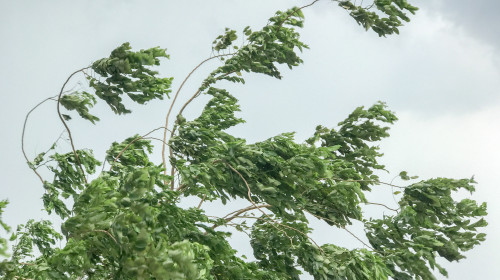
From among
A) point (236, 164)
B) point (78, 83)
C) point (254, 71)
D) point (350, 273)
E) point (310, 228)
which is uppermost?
point (254, 71)

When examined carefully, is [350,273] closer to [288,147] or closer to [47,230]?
[288,147]

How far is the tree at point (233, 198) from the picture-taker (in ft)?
20.7

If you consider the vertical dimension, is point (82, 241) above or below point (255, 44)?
below

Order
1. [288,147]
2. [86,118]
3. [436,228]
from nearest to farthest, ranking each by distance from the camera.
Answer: [86,118], [288,147], [436,228]

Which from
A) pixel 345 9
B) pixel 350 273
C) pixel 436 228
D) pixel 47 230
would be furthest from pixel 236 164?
pixel 47 230

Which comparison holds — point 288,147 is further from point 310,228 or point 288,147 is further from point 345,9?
point 345,9

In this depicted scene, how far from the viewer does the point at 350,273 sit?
8531mm

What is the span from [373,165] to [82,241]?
671cm

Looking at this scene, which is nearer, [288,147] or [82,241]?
[82,241]

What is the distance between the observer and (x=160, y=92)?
9359 mm

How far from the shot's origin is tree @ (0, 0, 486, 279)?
6324 millimetres

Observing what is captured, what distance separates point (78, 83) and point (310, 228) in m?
4.12

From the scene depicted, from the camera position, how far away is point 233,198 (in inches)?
376

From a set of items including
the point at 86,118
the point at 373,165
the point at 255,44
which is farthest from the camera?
the point at 255,44
